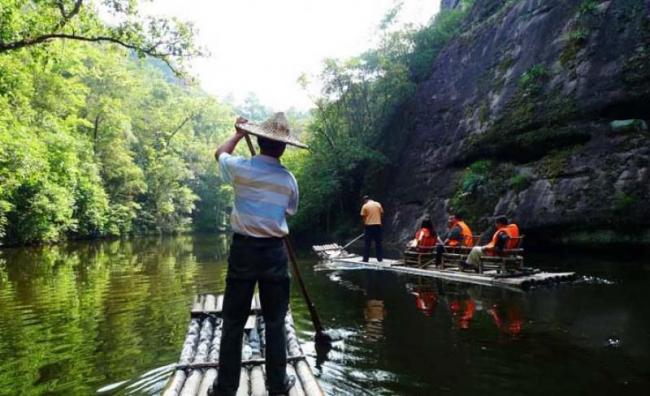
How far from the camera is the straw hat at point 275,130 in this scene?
4.34 meters

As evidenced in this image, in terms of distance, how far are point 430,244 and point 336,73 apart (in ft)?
59.3

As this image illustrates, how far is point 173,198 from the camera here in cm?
5172

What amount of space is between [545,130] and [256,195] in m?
17.0

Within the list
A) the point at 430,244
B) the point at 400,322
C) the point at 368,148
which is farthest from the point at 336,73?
the point at 400,322

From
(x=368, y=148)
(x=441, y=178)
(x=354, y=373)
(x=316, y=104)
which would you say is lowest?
(x=354, y=373)

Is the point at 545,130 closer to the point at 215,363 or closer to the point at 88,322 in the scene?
the point at 88,322

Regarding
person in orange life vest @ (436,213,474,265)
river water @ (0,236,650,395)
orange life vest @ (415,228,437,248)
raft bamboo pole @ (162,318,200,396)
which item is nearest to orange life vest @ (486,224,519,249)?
river water @ (0,236,650,395)

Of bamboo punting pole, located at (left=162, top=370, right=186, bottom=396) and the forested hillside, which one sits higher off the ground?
the forested hillside

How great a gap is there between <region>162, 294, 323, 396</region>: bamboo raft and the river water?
441 millimetres

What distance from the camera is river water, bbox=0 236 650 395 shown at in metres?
5.41

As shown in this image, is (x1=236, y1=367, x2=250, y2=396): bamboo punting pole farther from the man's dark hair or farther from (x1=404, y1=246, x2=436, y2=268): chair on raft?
(x1=404, y1=246, x2=436, y2=268): chair on raft

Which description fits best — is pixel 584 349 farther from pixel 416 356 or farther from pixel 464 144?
pixel 464 144

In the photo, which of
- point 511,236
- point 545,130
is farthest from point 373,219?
point 545,130

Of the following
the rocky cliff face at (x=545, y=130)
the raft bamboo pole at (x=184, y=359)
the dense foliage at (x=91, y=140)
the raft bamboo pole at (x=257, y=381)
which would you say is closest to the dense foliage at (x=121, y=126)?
the dense foliage at (x=91, y=140)
